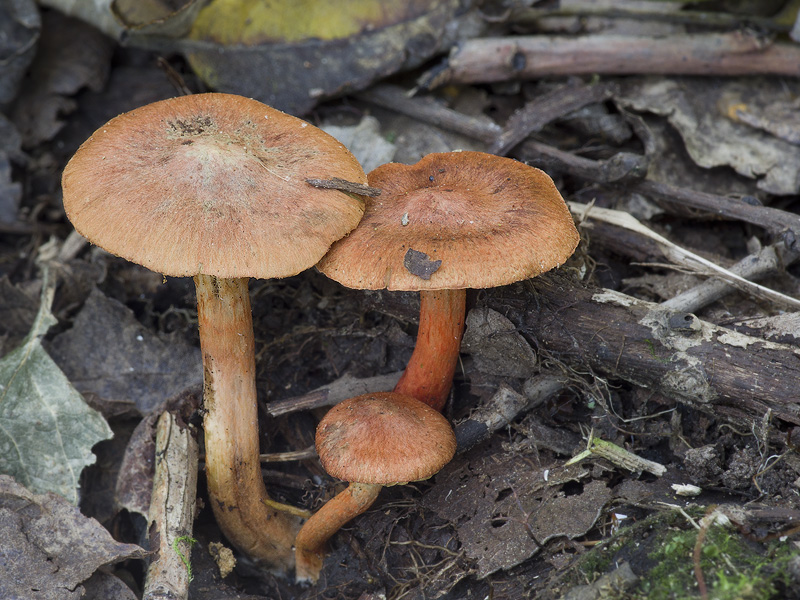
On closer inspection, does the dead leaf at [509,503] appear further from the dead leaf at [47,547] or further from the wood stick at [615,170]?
the wood stick at [615,170]

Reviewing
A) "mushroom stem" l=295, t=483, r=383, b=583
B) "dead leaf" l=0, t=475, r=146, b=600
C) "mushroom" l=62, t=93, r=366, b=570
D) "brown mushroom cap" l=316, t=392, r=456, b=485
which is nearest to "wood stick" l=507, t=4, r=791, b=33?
"mushroom" l=62, t=93, r=366, b=570

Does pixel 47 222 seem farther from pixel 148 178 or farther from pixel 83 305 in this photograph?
pixel 148 178

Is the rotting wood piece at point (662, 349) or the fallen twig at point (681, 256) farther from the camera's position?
the fallen twig at point (681, 256)

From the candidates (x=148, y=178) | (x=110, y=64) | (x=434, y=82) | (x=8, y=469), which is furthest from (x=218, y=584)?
(x=110, y=64)

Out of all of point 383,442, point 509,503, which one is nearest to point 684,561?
point 509,503

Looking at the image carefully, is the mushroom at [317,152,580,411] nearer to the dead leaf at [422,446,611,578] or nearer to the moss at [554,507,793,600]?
the dead leaf at [422,446,611,578]

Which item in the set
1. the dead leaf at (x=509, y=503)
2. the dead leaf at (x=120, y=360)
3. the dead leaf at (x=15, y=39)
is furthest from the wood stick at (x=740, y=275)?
the dead leaf at (x=15, y=39)
